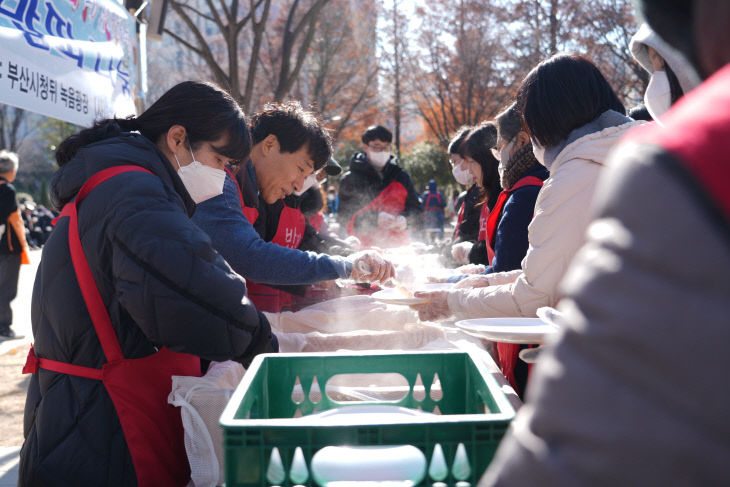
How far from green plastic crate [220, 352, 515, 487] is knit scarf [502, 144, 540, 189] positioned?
5.07ft

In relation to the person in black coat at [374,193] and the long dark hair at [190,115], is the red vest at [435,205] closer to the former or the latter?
the person in black coat at [374,193]

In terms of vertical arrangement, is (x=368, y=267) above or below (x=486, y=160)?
below

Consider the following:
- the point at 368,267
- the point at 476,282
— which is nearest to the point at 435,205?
the point at 368,267

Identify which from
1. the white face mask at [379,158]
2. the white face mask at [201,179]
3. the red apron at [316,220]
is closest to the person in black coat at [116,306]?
the white face mask at [201,179]

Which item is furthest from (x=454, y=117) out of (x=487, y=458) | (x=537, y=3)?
(x=487, y=458)

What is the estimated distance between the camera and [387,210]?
21.5ft

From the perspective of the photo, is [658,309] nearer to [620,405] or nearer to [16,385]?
[620,405]

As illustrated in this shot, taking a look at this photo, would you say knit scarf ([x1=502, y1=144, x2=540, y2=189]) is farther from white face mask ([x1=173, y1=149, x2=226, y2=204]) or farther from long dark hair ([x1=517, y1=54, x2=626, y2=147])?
white face mask ([x1=173, y1=149, x2=226, y2=204])

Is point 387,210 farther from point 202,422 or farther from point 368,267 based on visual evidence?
point 202,422

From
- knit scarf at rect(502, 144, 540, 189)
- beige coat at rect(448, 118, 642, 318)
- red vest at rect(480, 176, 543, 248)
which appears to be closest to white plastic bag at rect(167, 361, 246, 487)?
beige coat at rect(448, 118, 642, 318)

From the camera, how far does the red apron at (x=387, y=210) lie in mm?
6270

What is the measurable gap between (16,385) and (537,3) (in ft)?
50.8

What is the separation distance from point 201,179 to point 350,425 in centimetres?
146

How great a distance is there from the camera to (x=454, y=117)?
20.6 m
